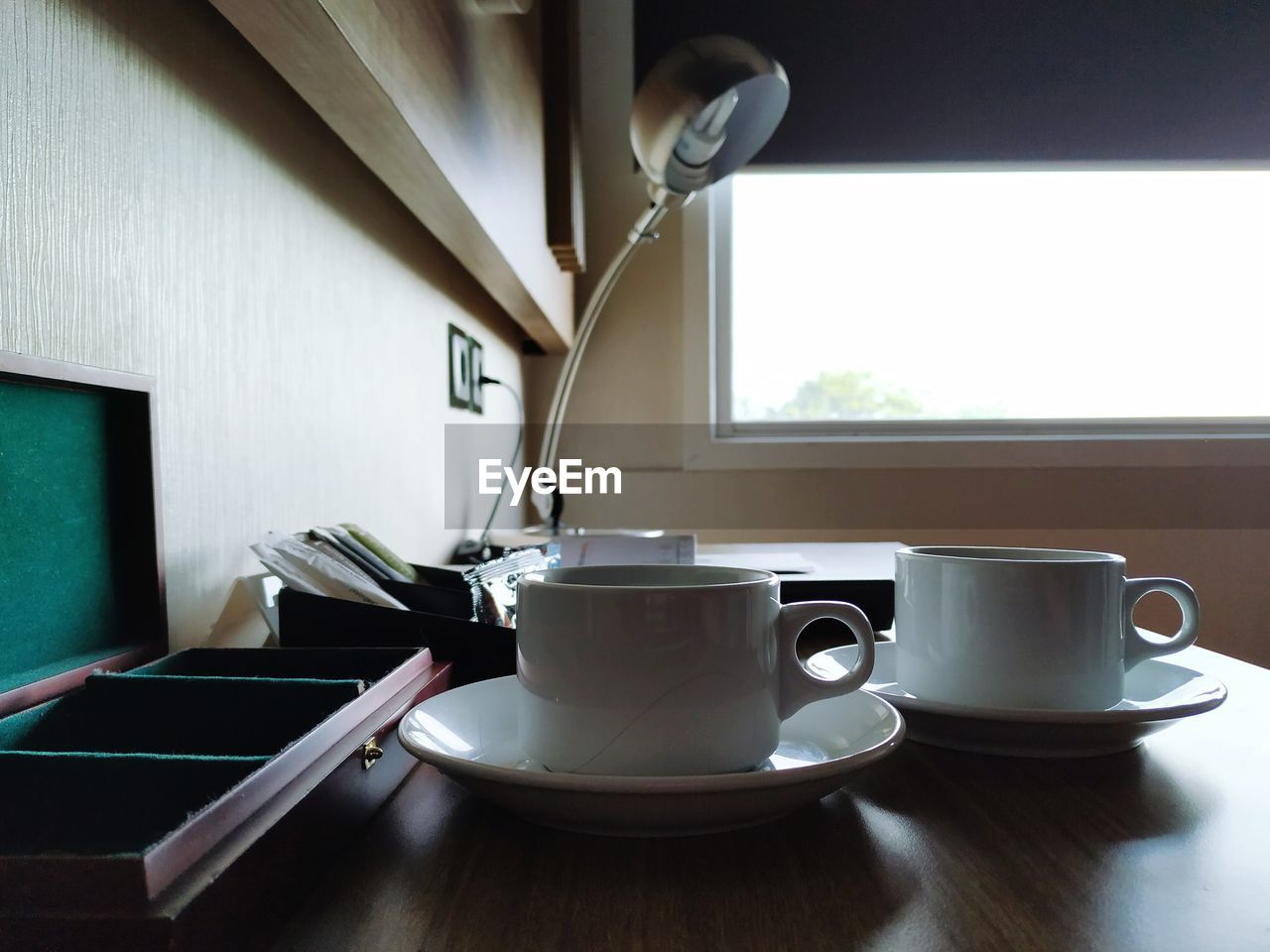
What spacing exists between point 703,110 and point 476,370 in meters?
0.57

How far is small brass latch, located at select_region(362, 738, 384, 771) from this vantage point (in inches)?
12.7

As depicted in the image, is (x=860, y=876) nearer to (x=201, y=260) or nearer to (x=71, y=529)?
(x=71, y=529)

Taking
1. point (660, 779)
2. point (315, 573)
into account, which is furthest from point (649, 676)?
point (315, 573)

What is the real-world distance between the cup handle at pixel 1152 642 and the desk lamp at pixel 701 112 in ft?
2.68

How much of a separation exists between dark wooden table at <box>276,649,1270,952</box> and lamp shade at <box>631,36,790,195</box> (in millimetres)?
920

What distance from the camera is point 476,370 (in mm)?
1388

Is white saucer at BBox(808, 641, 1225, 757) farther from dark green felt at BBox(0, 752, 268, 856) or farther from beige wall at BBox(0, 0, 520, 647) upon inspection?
beige wall at BBox(0, 0, 520, 647)

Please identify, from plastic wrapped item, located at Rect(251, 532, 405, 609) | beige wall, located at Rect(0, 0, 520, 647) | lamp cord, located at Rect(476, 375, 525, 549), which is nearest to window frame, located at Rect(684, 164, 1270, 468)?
lamp cord, located at Rect(476, 375, 525, 549)

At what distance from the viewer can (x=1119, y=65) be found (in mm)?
1867

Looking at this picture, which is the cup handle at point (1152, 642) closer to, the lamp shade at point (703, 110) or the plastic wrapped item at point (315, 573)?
the plastic wrapped item at point (315, 573)

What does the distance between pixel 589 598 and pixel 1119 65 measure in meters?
2.16

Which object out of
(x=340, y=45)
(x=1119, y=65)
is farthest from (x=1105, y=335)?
(x=340, y=45)

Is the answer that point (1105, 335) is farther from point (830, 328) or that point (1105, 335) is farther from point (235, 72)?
point (235, 72)

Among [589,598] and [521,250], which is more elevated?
[521,250]
